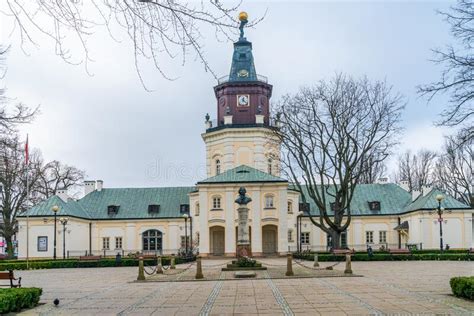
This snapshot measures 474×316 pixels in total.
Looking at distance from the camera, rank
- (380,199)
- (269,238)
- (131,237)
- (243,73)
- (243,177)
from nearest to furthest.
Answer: (243,177) → (269,238) → (131,237) → (243,73) → (380,199)

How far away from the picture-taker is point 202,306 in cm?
1438

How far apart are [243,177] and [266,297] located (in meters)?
32.3

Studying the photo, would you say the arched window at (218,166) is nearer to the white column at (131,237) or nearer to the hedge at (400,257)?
the white column at (131,237)

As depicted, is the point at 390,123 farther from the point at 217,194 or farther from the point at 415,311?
the point at 415,311

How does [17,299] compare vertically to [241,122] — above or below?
below

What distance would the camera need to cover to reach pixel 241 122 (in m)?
53.3

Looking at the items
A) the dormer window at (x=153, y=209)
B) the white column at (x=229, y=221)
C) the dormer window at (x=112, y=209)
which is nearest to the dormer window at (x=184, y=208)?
the dormer window at (x=153, y=209)

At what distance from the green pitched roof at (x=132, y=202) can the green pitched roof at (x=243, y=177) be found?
7990mm

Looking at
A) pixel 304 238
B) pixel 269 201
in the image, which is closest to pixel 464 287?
pixel 269 201

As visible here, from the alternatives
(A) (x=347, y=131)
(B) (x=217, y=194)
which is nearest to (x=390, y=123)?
(A) (x=347, y=131)

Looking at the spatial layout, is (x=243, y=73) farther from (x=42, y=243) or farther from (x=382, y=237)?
(x=42, y=243)

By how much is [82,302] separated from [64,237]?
30.9 m

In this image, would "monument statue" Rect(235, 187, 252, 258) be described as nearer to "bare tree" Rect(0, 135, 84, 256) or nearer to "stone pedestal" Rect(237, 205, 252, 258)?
"stone pedestal" Rect(237, 205, 252, 258)

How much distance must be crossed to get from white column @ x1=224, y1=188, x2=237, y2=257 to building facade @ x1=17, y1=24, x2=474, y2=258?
78 millimetres
